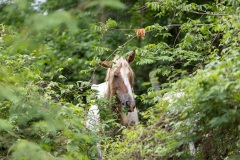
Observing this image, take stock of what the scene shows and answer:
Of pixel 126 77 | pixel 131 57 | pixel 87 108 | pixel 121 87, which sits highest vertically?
pixel 87 108

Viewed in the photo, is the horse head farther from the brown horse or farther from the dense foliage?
the dense foliage

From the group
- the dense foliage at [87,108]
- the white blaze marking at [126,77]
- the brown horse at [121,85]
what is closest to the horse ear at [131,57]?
the brown horse at [121,85]

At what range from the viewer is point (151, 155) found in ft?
19.3

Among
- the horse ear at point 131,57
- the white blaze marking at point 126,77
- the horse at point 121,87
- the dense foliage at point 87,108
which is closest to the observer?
the dense foliage at point 87,108

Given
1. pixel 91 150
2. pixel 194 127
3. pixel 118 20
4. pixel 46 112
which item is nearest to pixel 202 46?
pixel 91 150

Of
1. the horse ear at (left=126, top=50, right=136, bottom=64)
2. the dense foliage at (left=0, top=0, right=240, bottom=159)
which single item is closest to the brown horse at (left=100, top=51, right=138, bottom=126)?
the horse ear at (left=126, top=50, right=136, bottom=64)

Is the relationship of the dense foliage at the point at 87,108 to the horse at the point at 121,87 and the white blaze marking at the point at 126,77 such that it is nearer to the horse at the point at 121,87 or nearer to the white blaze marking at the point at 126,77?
→ the horse at the point at 121,87

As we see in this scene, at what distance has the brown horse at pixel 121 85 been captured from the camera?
8938 mm

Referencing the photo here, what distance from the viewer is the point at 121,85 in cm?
910

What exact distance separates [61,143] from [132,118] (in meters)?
3.40

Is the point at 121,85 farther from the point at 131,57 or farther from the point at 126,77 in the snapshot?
the point at 131,57

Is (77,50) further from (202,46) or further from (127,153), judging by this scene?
(127,153)

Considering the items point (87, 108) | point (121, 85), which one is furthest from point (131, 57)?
point (87, 108)

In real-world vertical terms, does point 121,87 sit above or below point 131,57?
below
